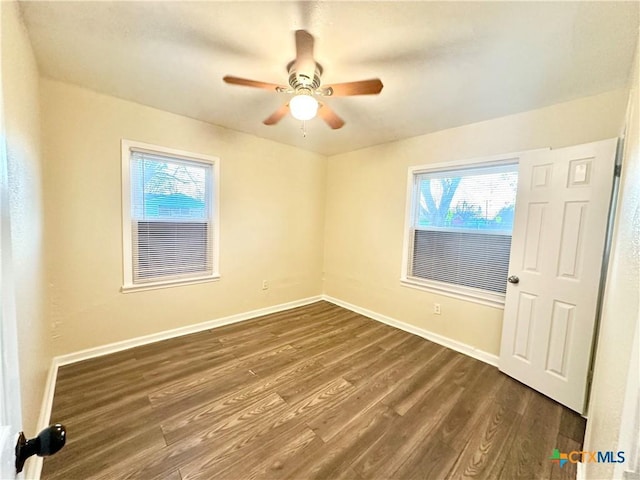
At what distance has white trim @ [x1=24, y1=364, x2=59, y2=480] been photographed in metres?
1.26

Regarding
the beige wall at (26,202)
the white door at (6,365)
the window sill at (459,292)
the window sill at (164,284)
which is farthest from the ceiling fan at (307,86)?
the window sill at (459,292)

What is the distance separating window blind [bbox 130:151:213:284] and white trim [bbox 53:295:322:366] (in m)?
0.61

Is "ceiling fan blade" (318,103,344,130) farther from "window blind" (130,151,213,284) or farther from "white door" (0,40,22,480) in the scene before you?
"white door" (0,40,22,480)

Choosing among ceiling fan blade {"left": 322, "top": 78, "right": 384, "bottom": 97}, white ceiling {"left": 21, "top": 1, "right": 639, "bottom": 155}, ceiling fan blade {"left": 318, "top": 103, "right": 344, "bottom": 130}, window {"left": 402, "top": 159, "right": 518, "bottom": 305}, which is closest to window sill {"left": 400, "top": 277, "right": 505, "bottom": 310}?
window {"left": 402, "top": 159, "right": 518, "bottom": 305}

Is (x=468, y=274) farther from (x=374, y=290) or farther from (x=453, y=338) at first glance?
(x=374, y=290)

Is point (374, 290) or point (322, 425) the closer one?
point (322, 425)

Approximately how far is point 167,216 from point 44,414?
1.82 metres

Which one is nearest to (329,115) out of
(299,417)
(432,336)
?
(299,417)

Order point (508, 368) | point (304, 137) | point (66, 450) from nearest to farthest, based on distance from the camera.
Answer: point (66, 450), point (508, 368), point (304, 137)

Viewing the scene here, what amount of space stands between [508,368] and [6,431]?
313 cm

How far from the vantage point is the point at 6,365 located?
0.50m

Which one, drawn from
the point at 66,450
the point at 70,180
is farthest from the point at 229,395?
the point at 70,180

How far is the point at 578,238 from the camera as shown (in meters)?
1.98

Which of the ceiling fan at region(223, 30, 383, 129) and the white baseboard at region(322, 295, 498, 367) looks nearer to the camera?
the ceiling fan at region(223, 30, 383, 129)
